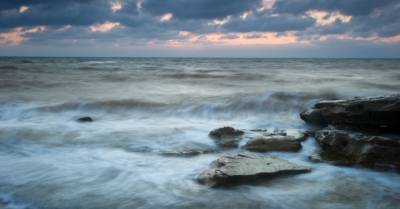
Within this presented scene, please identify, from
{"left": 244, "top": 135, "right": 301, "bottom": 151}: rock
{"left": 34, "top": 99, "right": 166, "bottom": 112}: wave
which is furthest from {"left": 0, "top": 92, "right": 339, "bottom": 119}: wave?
{"left": 244, "top": 135, "right": 301, "bottom": 151}: rock

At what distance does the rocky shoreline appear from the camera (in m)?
4.82

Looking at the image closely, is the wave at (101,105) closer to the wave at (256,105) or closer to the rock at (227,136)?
the wave at (256,105)

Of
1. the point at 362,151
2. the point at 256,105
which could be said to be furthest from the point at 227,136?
the point at 256,105

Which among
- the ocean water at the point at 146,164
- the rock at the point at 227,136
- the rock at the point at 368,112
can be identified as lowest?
the ocean water at the point at 146,164

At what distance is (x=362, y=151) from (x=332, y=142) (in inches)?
24.6

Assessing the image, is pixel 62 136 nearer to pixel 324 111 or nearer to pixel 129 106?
pixel 129 106

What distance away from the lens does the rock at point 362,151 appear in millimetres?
5211

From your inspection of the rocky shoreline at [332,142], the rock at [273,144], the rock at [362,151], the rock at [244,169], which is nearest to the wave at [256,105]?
the rocky shoreline at [332,142]

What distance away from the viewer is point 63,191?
442 centimetres

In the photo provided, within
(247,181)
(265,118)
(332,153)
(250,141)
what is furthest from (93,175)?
(265,118)

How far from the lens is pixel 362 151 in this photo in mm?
5473

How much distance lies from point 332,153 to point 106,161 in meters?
3.77

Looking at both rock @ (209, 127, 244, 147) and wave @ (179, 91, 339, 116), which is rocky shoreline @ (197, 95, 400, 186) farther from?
wave @ (179, 91, 339, 116)

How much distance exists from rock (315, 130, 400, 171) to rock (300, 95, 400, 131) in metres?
1.30
